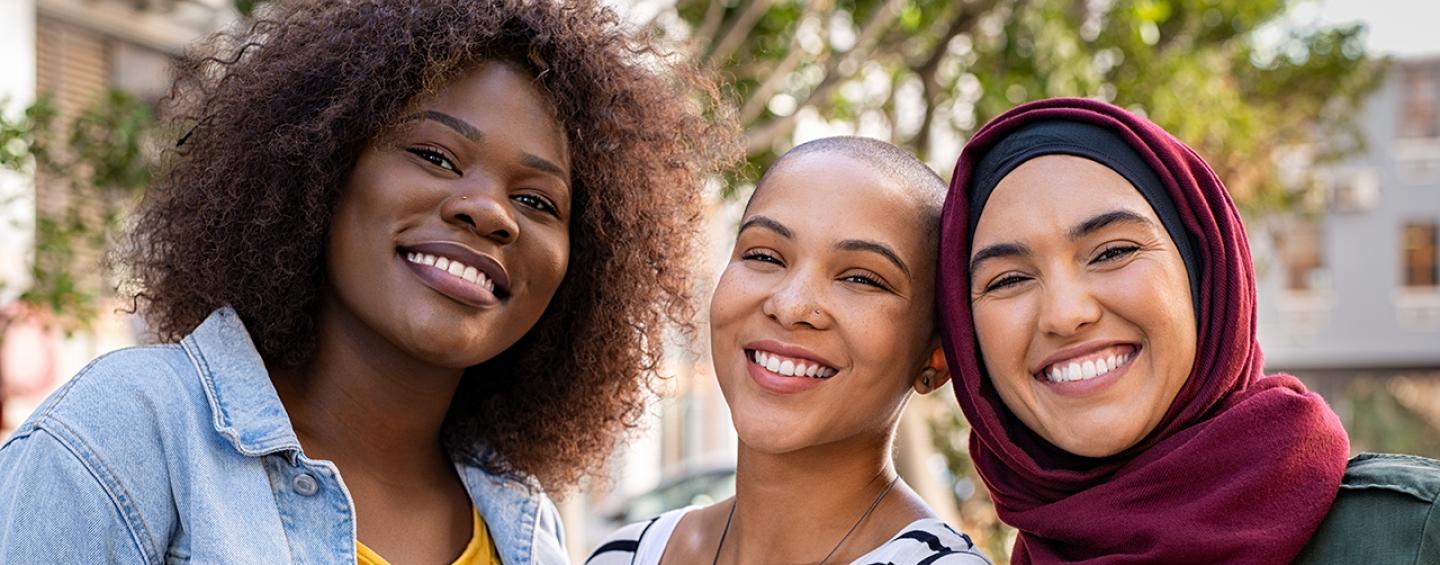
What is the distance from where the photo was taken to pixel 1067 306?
7.95ft

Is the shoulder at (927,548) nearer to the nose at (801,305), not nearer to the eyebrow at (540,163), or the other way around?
the nose at (801,305)

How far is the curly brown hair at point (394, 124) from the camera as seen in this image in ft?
9.14

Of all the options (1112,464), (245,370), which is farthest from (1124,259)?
(245,370)

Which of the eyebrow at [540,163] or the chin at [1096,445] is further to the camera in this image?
the eyebrow at [540,163]

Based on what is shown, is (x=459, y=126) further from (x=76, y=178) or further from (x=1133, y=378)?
(x=76, y=178)

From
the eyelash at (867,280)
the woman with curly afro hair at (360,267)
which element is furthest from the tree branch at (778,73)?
the eyelash at (867,280)

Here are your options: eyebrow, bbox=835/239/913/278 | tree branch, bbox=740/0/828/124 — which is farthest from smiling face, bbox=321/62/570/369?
tree branch, bbox=740/0/828/124

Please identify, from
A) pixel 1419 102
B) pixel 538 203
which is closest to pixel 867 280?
pixel 538 203

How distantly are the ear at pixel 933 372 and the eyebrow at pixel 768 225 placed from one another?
0.37 metres

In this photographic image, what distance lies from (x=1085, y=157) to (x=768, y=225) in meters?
0.63

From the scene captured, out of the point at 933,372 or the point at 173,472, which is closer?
the point at 173,472

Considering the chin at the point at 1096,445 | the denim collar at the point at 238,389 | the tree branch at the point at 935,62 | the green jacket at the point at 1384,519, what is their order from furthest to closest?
the tree branch at the point at 935,62
the denim collar at the point at 238,389
the chin at the point at 1096,445
the green jacket at the point at 1384,519

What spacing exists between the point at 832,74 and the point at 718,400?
16042 mm

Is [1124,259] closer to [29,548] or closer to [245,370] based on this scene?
[245,370]
